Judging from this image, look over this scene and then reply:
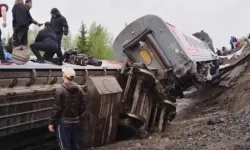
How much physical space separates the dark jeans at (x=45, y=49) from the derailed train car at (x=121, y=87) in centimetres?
71

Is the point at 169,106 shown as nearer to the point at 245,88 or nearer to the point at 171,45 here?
the point at 171,45

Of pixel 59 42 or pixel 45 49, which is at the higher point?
pixel 59 42

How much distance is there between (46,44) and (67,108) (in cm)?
275

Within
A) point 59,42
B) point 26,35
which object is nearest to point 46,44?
point 26,35

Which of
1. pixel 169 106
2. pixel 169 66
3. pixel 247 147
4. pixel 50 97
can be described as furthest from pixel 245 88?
pixel 50 97

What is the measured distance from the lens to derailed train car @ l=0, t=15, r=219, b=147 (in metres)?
5.40

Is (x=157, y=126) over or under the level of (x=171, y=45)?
under

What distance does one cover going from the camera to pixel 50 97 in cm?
612

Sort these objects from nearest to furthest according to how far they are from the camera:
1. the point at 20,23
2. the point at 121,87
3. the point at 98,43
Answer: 1. the point at 20,23
2. the point at 121,87
3. the point at 98,43

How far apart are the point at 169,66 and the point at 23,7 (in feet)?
15.4

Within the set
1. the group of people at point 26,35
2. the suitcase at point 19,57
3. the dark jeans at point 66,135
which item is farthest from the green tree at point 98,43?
the dark jeans at point 66,135

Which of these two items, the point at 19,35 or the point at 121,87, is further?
the point at 121,87

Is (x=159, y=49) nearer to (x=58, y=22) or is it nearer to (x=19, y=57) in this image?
(x=58, y=22)

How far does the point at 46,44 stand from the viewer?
7.54m
